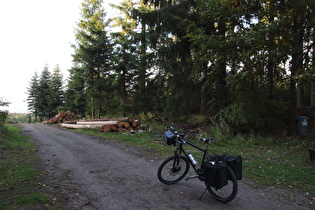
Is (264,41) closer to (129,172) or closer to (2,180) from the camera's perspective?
(129,172)

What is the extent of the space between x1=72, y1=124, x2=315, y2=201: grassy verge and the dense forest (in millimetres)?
1179

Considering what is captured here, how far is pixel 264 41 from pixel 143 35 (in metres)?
9.84

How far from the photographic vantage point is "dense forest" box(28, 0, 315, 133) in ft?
28.6

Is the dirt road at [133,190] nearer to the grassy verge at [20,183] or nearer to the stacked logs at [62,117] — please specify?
the grassy verge at [20,183]

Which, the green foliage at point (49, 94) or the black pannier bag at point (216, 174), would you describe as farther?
the green foliage at point (49, 94)

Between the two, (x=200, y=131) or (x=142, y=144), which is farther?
(x=200, y=131)

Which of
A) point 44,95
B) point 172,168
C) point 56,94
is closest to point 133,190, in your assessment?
point 172,168

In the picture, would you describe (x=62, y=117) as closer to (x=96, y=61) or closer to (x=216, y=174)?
(x=96, y=61)

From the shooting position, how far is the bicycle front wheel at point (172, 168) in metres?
4.49

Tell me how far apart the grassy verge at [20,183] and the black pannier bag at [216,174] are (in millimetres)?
2794

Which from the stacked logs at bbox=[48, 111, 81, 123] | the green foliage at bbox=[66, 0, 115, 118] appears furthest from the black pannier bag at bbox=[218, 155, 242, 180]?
the stacked logs at bbox=[48, 111, 81, 123]

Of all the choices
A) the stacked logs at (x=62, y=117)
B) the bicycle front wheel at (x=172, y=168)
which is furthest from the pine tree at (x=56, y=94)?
the bicycle front wheel at (x=172, y=168)

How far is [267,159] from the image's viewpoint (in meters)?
6.90

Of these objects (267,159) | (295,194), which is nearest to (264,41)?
(267,159)
